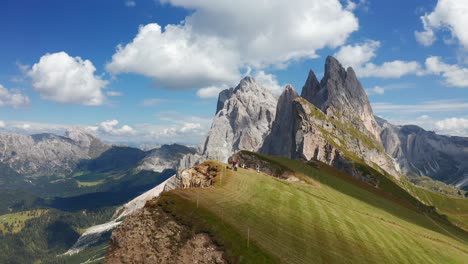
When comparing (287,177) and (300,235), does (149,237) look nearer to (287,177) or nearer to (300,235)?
(300,235)

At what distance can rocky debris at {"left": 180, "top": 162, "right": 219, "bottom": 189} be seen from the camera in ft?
203

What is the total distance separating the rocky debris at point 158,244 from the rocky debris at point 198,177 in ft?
55.4

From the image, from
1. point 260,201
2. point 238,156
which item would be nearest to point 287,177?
point 238,156

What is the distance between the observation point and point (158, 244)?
40.6 metres

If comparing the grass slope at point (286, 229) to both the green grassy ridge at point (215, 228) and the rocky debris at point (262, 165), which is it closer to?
the green grassy ridge at point (215, 228)

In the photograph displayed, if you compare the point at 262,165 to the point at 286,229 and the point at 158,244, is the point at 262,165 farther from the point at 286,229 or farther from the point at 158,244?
the point at 158,244

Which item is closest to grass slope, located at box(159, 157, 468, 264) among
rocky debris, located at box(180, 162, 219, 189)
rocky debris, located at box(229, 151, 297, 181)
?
rocky debris, located at box(180, 162, 219, 189)

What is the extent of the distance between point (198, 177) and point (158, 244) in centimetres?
2355

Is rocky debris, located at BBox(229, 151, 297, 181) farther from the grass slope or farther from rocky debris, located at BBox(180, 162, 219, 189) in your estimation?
the grass slope

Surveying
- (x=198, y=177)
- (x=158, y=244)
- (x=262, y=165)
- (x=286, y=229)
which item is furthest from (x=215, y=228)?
(x=262, y=165)

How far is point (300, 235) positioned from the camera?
4512 cm

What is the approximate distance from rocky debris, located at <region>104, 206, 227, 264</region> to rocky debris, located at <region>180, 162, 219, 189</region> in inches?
665

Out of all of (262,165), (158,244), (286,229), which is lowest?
(158,244)

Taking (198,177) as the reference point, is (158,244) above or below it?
below
